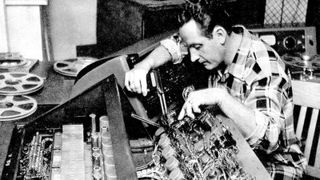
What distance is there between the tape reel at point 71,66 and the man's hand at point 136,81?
1101mm

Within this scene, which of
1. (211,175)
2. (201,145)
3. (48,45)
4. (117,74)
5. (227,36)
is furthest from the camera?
(48,45)

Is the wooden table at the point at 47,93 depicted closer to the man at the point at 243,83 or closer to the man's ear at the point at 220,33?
the man at the point at 243,83

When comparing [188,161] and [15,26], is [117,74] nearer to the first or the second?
[188,161]

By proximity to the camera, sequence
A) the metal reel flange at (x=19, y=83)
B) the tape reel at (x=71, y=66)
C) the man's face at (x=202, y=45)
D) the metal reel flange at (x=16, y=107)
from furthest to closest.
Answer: the tape reel at (x=71, y=66), the metal reel flange at (x=19, y=83), the metal reel flange at (x=16, y=107), the man's face at (x=202, y=45)

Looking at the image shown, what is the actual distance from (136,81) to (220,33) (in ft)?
1.89

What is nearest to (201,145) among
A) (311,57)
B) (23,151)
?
(23,151)

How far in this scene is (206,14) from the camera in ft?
7.14

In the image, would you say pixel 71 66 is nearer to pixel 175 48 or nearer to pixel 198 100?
pixel 175 48

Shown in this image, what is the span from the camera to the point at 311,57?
3578 mm

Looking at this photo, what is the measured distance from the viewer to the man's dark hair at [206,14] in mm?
2148

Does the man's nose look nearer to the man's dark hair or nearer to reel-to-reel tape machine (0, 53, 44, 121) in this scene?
the man's dark hair

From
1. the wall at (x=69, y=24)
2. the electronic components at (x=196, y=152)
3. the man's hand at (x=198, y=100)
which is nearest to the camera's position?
the electronic components at (x=196, y=152)

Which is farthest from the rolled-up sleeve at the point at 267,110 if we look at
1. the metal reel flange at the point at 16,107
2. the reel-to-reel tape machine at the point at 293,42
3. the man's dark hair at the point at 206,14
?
the reel-to-reel tape machine at the point at 293,42

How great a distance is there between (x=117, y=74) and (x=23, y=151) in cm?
64
